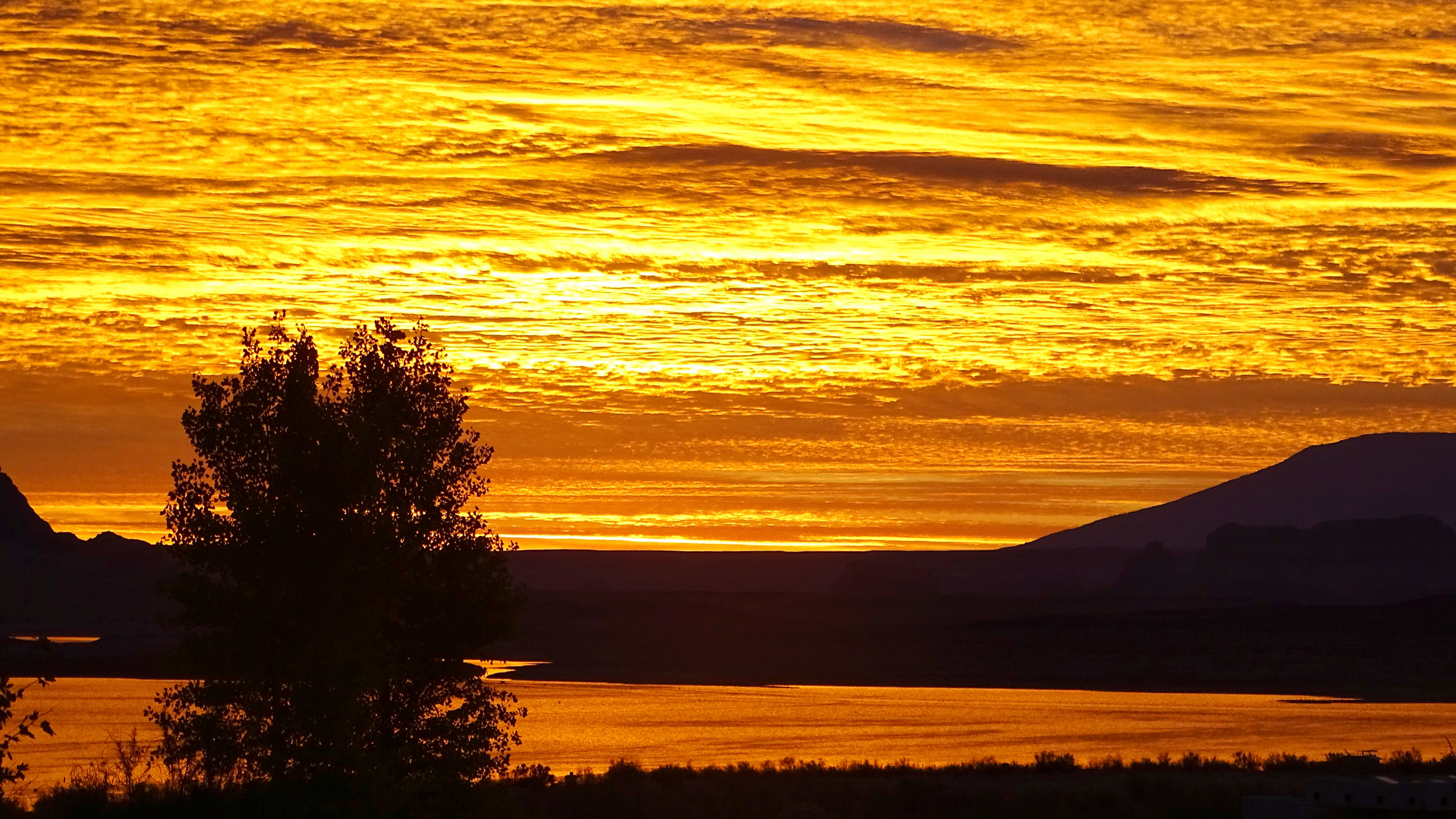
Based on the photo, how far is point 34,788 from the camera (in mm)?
31859

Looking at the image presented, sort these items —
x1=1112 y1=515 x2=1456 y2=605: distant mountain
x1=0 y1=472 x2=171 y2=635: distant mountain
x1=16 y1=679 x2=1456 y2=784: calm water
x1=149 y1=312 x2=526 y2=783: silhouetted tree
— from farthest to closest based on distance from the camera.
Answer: x1=1112 y1=515 x2=1456 y2=605: distant mountain
x1=0 y1=472 x2=171 y2=635: distant mountain
x1=16 y1=679 x2=1456 y2=784: calm water
x1=149 y1=312 x2=526 y2=783: silhouetted tree

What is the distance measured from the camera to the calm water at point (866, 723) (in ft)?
142

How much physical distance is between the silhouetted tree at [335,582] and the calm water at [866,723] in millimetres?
17269

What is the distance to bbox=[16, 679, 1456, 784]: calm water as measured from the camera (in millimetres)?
43406

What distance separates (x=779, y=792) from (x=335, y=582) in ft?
39.3

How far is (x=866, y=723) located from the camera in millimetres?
54156

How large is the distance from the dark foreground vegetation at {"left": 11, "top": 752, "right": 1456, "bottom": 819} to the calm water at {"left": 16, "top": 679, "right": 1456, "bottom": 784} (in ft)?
19.5

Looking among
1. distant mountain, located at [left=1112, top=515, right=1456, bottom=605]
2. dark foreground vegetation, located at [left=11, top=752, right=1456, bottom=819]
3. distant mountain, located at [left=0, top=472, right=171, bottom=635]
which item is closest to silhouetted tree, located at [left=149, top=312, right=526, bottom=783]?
dark foreground vegetation, located at [left=11, top=752, right=1456, bottom=819]

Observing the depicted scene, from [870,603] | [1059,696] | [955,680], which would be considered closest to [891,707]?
[1059,696]

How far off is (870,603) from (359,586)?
12715 centimetres

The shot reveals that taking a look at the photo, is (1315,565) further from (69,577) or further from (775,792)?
(775,792)

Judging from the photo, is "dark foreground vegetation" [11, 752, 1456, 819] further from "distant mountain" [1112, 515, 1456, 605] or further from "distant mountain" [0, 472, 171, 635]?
"distant mountain" [1112, 515, 1456, 605]

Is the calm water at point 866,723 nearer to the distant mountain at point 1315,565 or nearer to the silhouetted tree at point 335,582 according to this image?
the silhouetted tree at point 335,582

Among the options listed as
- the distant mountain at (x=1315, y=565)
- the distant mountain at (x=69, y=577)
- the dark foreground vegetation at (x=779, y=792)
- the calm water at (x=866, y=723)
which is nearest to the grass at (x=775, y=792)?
the dark foreground vegetation at (x=779, y=792)
